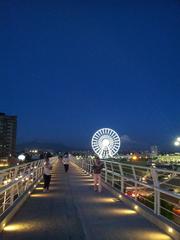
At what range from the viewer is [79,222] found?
9.88m

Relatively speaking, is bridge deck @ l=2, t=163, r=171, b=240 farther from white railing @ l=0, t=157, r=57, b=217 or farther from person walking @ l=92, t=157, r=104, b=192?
person walking @ l=92, t=157, r=104, b=192

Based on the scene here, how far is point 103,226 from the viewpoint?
9.41 m

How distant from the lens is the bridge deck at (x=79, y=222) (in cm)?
842

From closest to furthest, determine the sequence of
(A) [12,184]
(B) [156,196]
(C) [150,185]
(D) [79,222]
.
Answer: (D) [79,222], (B) [156,196], (C) [150,185], (A) [12,184]

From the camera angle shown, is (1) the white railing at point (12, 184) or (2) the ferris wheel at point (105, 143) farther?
(2) the ferris wheel at point (105, 143)

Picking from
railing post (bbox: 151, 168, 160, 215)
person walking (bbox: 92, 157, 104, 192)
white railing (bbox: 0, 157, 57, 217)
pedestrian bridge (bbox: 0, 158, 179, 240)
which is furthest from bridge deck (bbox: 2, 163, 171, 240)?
person walking (bbox: 92, 157, 104, 192)

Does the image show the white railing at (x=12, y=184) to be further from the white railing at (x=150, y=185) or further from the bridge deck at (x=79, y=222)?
the white railing at (x=150, y=185)

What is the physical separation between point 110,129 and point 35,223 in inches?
2274

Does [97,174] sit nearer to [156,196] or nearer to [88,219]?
[88,219]

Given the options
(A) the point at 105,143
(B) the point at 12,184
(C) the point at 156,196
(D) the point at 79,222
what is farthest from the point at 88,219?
(A) the point at 105,143

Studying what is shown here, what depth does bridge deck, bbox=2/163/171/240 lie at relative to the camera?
27.6ft

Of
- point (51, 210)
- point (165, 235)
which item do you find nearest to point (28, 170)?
point (51, 210)

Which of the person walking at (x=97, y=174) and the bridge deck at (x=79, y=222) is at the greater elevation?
the person walking at (x=97, y=174)

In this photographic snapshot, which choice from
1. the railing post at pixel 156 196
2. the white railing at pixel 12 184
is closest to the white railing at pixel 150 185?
the railing post at pixel 156 196
